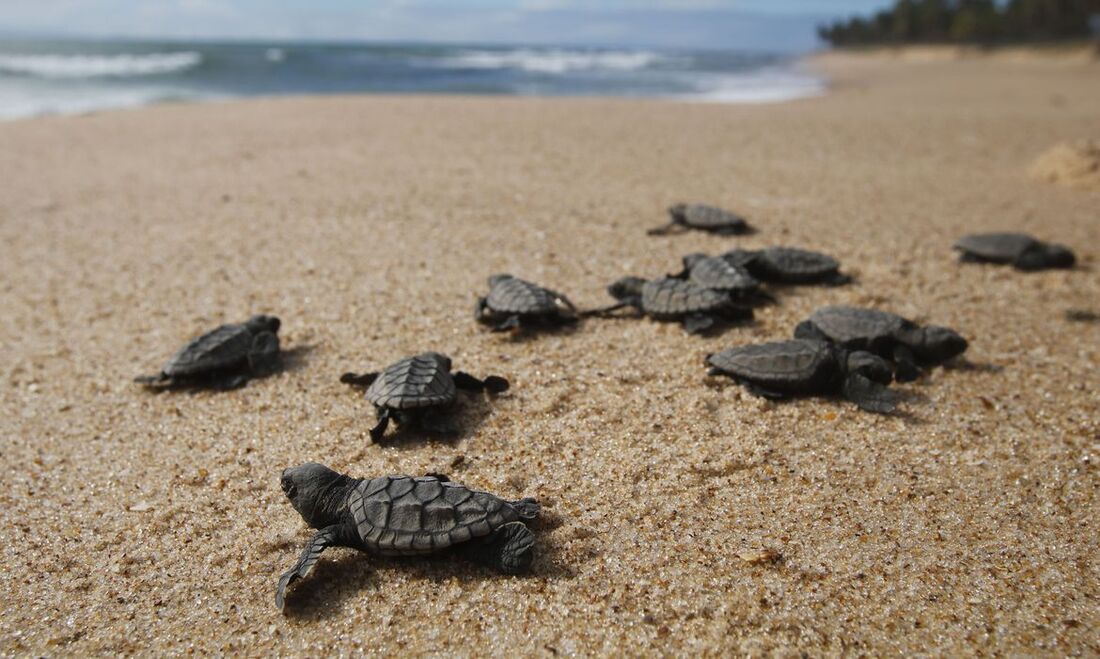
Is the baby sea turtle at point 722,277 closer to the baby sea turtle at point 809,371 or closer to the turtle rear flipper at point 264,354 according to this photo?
the baby sea turtle at point 809,371

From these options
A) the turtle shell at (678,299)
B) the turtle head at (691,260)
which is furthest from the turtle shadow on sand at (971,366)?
the turtle head at (691,260)

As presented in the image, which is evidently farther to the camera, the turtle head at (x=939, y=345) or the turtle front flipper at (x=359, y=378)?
the turtle head at (x=939, y=345)

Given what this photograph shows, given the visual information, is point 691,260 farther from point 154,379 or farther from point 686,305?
point 154,379

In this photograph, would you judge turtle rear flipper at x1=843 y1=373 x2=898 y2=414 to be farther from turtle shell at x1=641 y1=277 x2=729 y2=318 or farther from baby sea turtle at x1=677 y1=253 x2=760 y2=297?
baby sea turtle at x1=677 y1=253 x2=760 y2=297

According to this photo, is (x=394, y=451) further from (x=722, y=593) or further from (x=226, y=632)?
(x=722, y=593)

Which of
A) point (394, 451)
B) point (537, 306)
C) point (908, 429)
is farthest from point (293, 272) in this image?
point (908, 429)

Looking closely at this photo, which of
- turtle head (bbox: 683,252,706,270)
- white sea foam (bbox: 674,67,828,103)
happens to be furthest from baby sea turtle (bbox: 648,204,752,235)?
white sea foam (bbox: 674,67,828,103)
